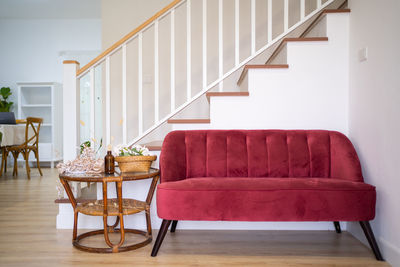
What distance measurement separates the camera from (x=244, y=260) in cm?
219

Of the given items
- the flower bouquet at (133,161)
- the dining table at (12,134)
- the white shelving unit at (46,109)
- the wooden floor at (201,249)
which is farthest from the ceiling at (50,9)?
the flower bouquet at (133,161)

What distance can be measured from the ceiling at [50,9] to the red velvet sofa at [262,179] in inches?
201

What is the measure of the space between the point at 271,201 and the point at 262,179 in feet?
0.76

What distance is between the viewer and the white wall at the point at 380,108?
212 cm

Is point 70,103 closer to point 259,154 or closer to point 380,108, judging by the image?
point 259,154

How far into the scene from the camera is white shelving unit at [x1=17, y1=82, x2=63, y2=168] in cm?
722

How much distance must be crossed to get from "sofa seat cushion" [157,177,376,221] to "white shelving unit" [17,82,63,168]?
5.66m

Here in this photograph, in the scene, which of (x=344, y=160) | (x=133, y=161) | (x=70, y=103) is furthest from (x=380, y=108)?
(x=70, y=103)

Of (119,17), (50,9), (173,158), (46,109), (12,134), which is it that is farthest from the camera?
(46,109)

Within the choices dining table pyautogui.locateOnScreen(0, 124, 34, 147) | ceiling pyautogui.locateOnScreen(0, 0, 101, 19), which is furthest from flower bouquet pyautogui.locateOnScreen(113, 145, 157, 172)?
ceiling pyautogui.locateOnScreen(0, 0, 101, 19)

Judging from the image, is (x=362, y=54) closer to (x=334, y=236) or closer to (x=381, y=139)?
(x=381, y=139)

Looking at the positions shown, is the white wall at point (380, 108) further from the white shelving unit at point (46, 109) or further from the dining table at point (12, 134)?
the white shelving unit at point (46, 109)

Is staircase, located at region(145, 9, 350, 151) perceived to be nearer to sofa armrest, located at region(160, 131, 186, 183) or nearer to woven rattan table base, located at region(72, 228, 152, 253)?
sofa armrest, located at region(160, 131, 186, 183)

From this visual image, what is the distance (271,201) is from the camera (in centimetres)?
218
